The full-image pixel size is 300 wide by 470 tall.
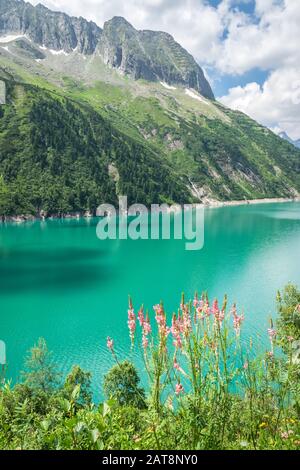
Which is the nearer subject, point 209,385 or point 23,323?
point 209,385

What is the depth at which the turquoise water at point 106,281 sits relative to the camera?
146ft

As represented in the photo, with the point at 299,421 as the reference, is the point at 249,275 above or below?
below

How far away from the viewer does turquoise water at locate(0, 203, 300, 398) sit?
44.6 meters

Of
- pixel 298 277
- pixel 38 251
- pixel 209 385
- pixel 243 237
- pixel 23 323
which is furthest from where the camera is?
pixel 243 237

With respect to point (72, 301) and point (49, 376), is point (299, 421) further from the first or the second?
point (72, 301)

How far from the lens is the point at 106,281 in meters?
71.7

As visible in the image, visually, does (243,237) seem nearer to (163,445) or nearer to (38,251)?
(38,251)

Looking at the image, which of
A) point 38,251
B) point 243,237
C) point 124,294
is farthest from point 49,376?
point 243,237

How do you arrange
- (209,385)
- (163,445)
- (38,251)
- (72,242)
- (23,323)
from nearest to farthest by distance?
(163,445)
(209,385)
(23,323)
(38,251)
(72,242)
